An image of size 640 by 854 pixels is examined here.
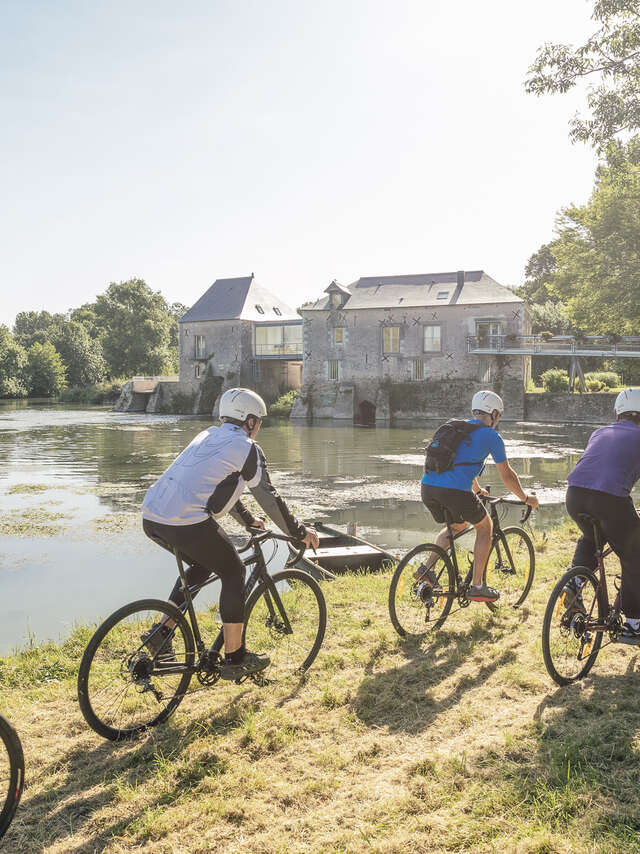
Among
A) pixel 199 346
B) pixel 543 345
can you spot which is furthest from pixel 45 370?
pixel 543 345

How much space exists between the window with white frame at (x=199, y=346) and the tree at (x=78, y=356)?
31146 millimetres

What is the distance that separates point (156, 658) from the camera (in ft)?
12.2

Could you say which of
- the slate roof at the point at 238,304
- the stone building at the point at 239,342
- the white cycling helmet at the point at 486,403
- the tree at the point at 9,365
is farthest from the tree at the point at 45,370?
the white cycling helmet at the point at 486,403

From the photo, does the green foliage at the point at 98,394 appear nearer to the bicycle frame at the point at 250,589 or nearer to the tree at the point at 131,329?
the tree at the point at 131,329

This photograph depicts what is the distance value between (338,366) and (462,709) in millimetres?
41394

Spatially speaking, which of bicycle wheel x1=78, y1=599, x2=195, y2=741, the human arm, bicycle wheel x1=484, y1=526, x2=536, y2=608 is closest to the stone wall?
bicycle wheel x1=484, y1=526, x2=536, y2=608

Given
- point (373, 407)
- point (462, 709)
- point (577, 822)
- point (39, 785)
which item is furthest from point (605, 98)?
point (373, 407)

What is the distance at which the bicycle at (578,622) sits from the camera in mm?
4109

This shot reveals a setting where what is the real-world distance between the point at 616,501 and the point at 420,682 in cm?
→ 176

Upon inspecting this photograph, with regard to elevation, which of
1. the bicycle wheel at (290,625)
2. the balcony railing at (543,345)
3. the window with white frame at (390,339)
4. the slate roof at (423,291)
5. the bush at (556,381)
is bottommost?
the bicycle wheel at (290,625)

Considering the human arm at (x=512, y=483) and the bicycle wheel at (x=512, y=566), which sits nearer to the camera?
the human arm at (x=512, y=483)

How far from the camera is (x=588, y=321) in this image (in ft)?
69.1

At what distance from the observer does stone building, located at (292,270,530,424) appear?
134ft

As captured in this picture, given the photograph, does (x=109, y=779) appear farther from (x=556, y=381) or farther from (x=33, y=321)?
(x=33, y=321)
